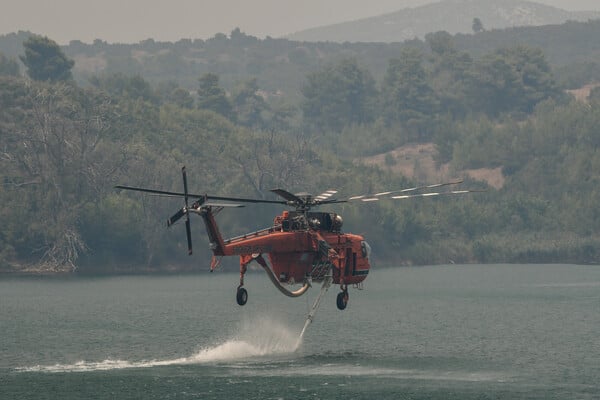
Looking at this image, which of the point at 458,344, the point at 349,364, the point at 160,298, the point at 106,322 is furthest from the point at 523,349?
the point at 160,298

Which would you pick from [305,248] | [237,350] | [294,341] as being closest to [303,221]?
[305,248]

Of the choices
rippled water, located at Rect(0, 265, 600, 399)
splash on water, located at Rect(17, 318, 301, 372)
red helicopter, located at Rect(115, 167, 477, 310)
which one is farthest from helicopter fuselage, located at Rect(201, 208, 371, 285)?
splash on water, located at Rect(17, 318, 301, 372)

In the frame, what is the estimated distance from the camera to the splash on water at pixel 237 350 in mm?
83688

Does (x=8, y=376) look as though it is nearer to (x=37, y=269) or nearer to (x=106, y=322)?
(x=106, y=322)

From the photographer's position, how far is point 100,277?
162 meters

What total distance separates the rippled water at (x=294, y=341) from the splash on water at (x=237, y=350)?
142 millimetres

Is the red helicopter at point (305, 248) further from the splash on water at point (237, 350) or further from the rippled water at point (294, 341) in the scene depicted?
the splash on water at point (237, 350)

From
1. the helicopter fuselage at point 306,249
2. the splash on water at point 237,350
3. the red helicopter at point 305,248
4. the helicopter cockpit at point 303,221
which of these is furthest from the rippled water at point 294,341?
the helicopter cockpit at point 303,221

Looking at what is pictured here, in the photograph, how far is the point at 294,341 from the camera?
322ft

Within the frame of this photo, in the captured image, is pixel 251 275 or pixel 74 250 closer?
pixel 74 250

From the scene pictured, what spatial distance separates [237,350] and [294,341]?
7.01 m

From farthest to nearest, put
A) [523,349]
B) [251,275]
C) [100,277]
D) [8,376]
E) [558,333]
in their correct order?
[251,275] → [100,277] → [558,333] → [523,349] → [8,376]

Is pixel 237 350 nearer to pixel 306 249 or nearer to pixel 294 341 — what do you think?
pixel 294 341

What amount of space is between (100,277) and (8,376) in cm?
8308
